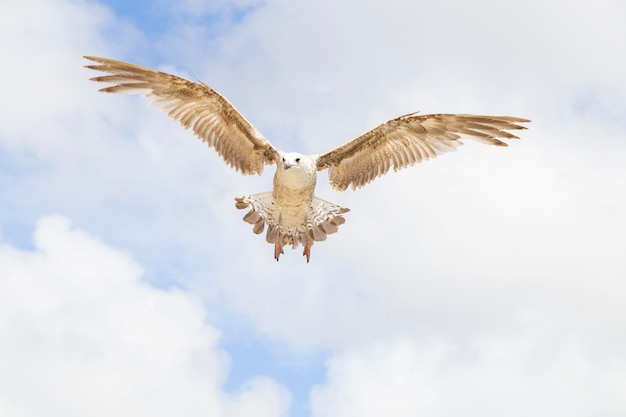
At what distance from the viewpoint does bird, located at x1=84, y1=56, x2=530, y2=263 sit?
47.8ft

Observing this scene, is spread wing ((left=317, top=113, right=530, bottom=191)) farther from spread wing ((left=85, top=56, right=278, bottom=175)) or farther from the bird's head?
spread wing ((left=85, top=56, right=278, bottom=175))

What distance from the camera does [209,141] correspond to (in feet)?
50.8

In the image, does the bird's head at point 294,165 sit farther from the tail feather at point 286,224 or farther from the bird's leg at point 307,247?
the bird's leg at point 307,247

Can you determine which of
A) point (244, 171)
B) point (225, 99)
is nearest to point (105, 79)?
point (225, 99)

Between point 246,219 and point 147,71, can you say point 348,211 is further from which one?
point 147,71

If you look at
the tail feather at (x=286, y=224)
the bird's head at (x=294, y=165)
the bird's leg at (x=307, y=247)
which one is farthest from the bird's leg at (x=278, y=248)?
the bird's head at (x=294, y=165)

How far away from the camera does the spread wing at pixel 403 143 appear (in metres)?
15.3

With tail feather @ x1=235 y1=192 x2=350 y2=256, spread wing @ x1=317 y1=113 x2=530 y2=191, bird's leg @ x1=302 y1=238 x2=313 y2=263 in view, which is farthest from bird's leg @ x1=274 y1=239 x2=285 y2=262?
spread wing @ x1=317 y1=113 x2=530 y2=191

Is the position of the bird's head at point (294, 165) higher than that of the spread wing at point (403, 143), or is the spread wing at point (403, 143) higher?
the spread wing at point (403, 143)

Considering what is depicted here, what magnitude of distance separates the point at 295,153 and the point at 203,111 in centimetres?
215

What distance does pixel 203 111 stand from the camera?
15156mm

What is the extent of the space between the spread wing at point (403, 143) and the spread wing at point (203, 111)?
134 centimetres

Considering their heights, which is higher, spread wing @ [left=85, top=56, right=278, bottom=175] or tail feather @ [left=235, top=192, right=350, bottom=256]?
A: spread wing @ [left=85, top=56, right=278, bottom=175]

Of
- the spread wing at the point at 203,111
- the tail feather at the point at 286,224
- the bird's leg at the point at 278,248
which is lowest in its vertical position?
the bird's leg at the point at 278,248
